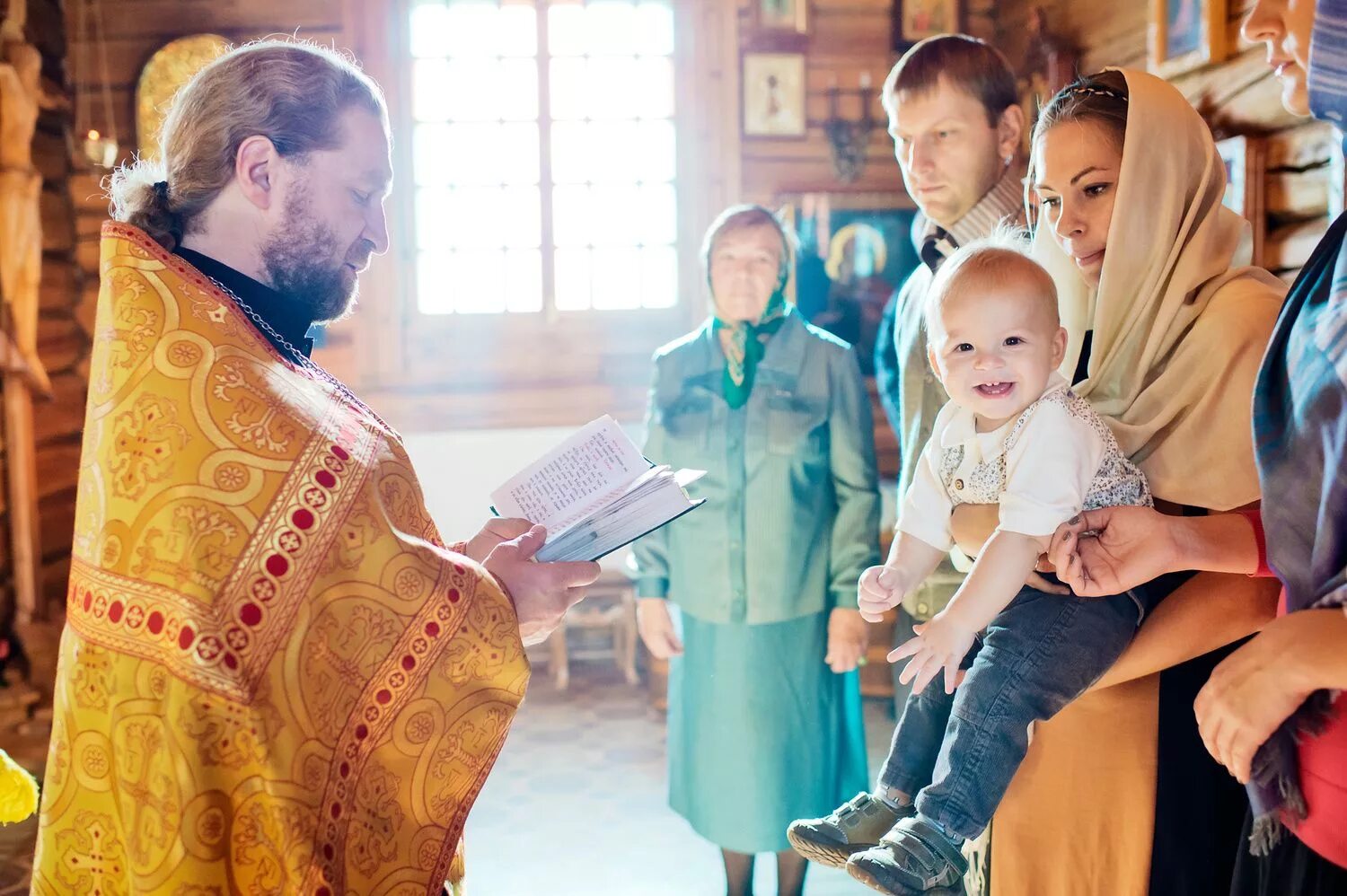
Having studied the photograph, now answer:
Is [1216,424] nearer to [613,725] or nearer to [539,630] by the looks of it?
[539,630]

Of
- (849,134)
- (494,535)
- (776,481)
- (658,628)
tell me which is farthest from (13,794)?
(849,134)

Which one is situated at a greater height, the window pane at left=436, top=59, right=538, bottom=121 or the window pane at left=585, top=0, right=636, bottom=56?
the window pane at left=585, top=0, right=636, bottom=56

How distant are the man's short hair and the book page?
1.04 m

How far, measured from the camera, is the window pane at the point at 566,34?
6227 mm

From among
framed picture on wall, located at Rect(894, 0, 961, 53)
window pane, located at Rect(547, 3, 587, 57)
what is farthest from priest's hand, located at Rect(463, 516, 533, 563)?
framed picture on wall, located at Rect(894, 0, 961, 53)

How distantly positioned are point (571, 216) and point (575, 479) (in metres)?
4.85

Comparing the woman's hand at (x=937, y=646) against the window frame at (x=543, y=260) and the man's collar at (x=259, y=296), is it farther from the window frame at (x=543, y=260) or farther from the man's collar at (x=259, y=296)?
the window frame at (x=543, y=260)

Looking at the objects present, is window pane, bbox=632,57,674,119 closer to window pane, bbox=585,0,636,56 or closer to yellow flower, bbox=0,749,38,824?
window pane, bbox=585,0,636,56

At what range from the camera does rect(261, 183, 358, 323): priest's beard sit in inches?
60.4

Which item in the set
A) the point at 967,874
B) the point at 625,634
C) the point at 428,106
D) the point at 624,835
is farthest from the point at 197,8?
the point at 967,874

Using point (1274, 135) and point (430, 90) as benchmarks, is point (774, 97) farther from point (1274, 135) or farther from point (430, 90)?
point (1274, 135)

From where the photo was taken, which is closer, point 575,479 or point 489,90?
point 575,479

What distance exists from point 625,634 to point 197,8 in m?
4.15

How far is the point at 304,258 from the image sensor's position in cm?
155
